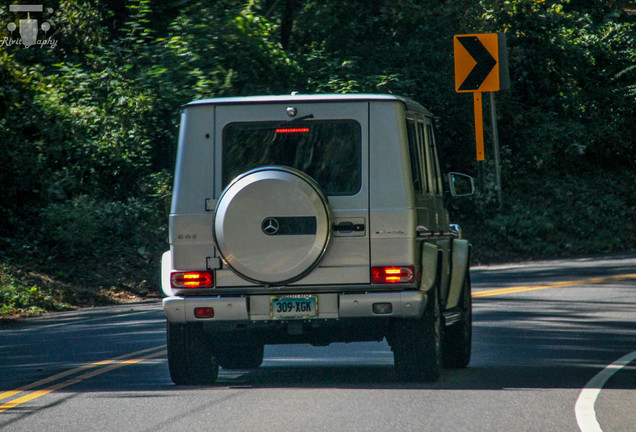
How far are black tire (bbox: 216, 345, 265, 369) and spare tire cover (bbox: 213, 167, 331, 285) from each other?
192cm

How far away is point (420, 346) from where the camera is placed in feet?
31.2

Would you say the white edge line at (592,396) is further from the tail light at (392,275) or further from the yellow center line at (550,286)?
the yellow center line at (550,286)

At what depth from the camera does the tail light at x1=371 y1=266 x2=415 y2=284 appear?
9242 mm

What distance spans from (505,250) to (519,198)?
3792mm

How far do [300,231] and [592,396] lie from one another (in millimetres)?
2664

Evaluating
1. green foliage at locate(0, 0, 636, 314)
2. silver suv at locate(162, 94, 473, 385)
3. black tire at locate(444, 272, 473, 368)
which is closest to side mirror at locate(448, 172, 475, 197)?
black tire at locate(444, 272, 473, 368)

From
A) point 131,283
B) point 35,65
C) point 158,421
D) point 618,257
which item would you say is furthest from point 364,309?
point 35,65

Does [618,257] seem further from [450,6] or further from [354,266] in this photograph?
[354,266]

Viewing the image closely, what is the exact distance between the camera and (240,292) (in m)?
9.31

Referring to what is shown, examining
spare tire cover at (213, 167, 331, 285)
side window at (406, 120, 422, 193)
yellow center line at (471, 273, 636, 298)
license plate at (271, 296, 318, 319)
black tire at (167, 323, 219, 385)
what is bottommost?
yellow center line at (471, 273, 636, 298)

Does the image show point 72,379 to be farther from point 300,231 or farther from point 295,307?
point 300,231

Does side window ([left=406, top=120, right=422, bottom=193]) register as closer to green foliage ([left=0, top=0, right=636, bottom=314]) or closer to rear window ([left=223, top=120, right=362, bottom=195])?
rear window ([left=223, top=120, right=362, bottom=195])

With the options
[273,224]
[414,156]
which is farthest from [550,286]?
[273,224]

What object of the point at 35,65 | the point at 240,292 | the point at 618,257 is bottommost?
the point at 618,257
